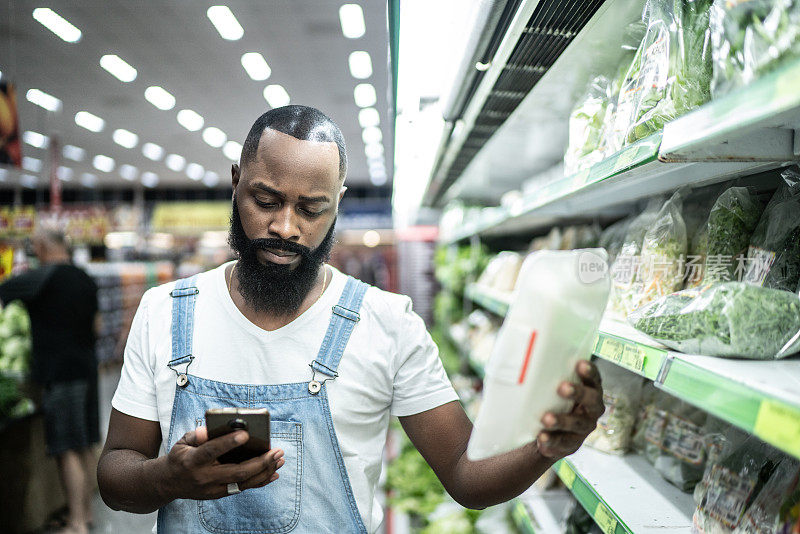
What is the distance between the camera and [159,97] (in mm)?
5449

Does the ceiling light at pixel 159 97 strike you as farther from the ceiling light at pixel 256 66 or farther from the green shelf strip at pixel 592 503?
the green shelf strip at pixel 592 503

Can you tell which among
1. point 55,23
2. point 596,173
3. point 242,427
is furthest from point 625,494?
point 55,23

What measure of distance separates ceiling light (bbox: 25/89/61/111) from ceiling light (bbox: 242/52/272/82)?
63.1 inches

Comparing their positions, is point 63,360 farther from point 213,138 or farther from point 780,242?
point 780,242

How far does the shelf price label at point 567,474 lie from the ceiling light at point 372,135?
5623 millimetres

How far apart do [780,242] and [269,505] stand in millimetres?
1275

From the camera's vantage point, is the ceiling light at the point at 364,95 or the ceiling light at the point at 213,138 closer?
the ceiling light at the point at 364,95

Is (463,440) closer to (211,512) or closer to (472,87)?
(211,512)

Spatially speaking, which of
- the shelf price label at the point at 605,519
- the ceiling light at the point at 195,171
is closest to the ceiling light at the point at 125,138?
the ceiling light at the point at 195,171

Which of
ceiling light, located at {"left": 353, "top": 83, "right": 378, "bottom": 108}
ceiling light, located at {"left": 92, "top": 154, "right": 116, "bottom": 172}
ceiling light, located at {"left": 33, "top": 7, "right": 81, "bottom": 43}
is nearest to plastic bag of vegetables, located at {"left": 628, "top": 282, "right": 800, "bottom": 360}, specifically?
ceiling light, located at {"left": 33, "top": 7, "right": 81, "bottom": 43}

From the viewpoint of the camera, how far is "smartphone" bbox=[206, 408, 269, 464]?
90cm

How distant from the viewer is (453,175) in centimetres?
383

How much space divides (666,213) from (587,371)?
0.93 meters

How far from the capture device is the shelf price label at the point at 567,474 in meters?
1.65
